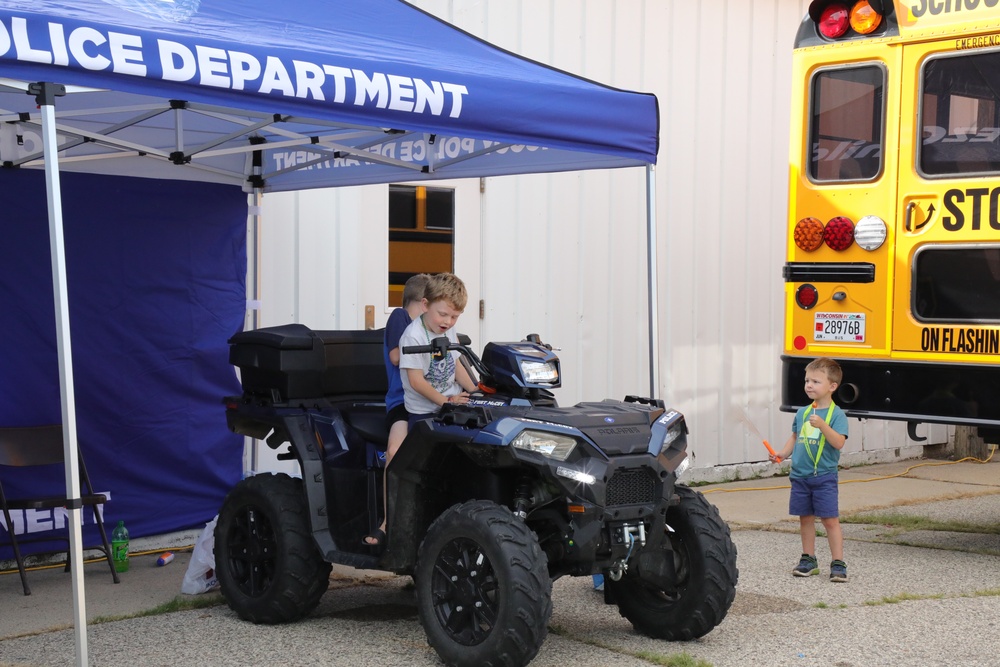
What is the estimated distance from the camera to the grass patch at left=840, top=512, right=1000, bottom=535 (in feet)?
27.3

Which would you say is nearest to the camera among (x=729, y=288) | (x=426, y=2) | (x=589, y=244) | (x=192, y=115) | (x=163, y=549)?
(x=192, y=115)

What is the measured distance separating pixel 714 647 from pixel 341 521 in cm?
175

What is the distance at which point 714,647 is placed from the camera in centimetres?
532

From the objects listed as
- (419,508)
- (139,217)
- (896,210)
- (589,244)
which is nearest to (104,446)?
(139,217)

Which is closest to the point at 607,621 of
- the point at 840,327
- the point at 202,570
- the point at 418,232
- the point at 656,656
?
the point at 656,656

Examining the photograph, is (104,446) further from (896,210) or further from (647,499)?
(896,210)

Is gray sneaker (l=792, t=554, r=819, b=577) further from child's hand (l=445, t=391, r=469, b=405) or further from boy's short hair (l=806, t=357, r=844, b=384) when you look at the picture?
child's hand (l=445, t=391, r=469, b=405)

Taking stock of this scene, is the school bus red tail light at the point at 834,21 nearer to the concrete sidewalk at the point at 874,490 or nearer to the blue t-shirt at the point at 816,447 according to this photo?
the blue t-shirt at the point at 816,447

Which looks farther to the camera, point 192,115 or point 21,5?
point 192,115

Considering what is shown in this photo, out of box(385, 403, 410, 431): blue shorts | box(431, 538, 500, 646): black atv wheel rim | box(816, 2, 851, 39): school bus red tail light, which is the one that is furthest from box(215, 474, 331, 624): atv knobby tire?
box(816, 2, 851, 39): school bus red tail light

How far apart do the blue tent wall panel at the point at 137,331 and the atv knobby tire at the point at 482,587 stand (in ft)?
9.65

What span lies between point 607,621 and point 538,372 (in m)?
1.35

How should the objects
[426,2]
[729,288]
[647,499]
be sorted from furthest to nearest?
1. [729,288]
2. [426,2]
3. [647,499]

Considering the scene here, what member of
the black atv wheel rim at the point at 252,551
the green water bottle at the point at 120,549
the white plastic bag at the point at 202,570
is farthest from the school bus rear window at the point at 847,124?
the green water bottle at the point at 120,549
